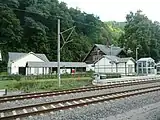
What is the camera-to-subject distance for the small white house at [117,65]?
5072 centimetres

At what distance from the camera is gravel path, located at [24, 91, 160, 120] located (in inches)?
384

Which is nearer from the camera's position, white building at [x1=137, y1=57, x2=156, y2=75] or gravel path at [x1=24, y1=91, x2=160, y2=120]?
gravel path at [x1=24, y1=91, x2=160, y2=120]

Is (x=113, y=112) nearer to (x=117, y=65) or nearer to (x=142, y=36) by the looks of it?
(x=117, y=65)

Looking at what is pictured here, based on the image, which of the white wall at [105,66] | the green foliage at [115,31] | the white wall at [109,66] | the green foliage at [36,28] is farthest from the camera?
the green foliage at [115,31]

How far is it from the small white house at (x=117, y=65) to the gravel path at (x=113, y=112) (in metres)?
35.8

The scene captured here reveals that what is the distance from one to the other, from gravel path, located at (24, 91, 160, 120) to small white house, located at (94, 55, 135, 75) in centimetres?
3582

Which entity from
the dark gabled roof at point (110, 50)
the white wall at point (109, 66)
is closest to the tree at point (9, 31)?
the dark gabled roof at point (110, 50)

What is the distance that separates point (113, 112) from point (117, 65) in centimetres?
4132

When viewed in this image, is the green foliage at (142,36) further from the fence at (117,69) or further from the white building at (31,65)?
the white building at (31,65)

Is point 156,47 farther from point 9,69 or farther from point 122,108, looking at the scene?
point 122,108

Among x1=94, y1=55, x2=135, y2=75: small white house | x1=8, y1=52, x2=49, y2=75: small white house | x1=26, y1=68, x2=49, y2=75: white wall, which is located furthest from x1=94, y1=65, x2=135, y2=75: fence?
x1=8, y1=52, x2=49, y2=75: small white house

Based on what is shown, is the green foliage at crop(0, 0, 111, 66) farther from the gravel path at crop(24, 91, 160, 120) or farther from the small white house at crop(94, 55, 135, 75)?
the gravel path at crop(24, 91, 160, 120)

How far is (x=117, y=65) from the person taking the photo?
170 ft

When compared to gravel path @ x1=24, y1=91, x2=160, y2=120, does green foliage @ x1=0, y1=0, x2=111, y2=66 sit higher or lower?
higher
